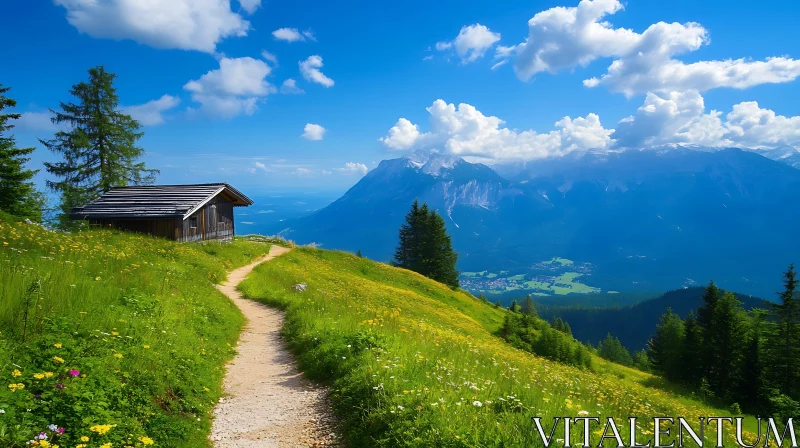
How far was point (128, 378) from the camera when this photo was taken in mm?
6199

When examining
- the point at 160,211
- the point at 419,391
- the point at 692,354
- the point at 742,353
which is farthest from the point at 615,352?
the point at 419,391

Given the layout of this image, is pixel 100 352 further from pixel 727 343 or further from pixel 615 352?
pixel 615 352

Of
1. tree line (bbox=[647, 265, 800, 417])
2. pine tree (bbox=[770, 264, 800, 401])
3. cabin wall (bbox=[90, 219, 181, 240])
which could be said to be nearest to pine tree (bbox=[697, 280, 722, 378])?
tree line (bbox=[647, 265, 800, 417])

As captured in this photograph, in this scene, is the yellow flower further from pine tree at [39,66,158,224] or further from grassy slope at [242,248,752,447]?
pine tree at [39,66,158,224]

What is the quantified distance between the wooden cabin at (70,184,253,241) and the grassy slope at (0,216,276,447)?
61.5ft

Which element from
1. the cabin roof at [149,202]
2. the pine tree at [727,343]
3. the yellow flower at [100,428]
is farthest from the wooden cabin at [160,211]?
the pine tree at [727,343]

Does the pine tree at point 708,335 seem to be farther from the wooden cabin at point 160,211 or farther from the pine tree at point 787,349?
the wooden cabin at point 160,211

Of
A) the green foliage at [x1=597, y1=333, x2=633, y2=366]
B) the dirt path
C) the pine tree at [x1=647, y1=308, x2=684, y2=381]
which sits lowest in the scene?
the green foliage at [x1=597, y1=333, x2=633, y2=366]

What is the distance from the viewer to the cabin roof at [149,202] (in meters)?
29.9

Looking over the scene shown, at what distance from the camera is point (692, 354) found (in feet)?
150

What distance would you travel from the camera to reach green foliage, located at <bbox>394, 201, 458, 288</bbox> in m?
63.1

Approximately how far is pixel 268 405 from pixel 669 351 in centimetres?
6298

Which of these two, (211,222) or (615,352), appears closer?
(211,222)

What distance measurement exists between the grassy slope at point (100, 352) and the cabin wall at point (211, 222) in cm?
2003
